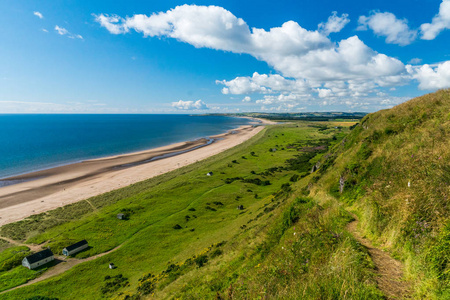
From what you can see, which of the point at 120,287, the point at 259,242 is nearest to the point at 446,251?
the point at 259,242

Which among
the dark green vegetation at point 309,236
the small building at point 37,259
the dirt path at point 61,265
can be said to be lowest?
the dirt path at point 61,265

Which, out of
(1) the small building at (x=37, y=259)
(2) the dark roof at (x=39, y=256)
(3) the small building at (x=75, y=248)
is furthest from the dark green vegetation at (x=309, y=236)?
(1) the small building at (x=37, y=259)

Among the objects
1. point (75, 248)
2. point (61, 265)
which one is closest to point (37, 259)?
point (61, 265)

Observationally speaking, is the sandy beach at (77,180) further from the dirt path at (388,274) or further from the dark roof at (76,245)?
the dirt path at (388,274)

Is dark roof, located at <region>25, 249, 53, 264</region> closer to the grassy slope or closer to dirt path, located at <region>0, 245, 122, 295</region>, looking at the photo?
dirt path, located at <region>0, 245, 122, 295</region>

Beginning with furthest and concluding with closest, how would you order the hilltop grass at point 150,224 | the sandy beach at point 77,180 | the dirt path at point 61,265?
the sandy beach at point 77,180, the dirt path at point 61,265, the hilltop grass at point 150,224

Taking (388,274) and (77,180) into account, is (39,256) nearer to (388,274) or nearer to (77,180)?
(388,274)
